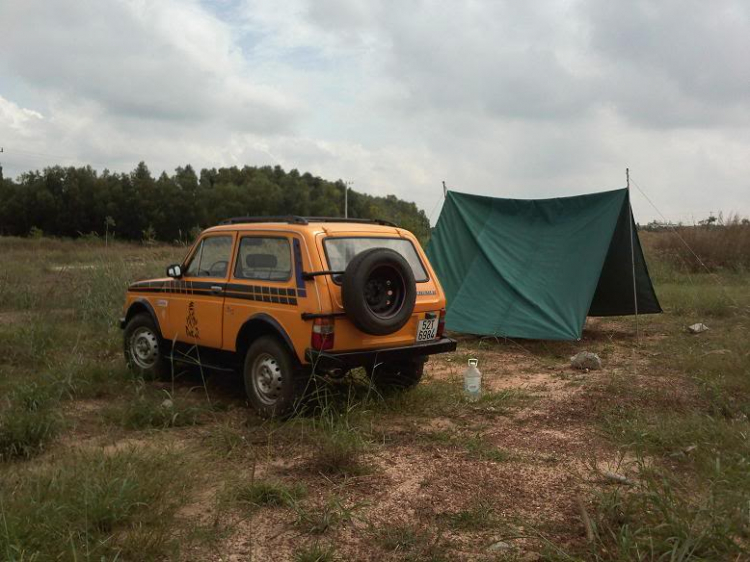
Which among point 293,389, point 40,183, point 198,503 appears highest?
point 40,183

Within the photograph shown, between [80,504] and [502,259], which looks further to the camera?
[502,259]

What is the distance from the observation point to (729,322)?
32.0ft

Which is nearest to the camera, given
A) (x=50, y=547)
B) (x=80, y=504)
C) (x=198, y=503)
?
(x=50, y=547)

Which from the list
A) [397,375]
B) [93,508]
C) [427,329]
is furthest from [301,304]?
[93,508]

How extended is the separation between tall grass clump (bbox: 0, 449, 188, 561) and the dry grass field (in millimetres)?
12

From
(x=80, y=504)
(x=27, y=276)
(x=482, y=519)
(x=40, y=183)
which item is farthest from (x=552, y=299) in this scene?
(x=40, y=183)

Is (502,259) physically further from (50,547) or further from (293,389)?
(50,547)

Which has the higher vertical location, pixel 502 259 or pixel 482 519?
pixel 502 259

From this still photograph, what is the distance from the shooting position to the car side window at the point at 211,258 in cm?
595

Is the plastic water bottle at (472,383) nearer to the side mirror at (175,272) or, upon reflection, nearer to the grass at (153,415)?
the grass at (153,415)

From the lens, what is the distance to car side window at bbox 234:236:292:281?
5289 millimetres

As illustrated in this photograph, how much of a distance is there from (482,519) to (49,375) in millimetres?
4231

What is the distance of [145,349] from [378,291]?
9.34ft

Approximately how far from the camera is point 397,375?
20.3 feet
